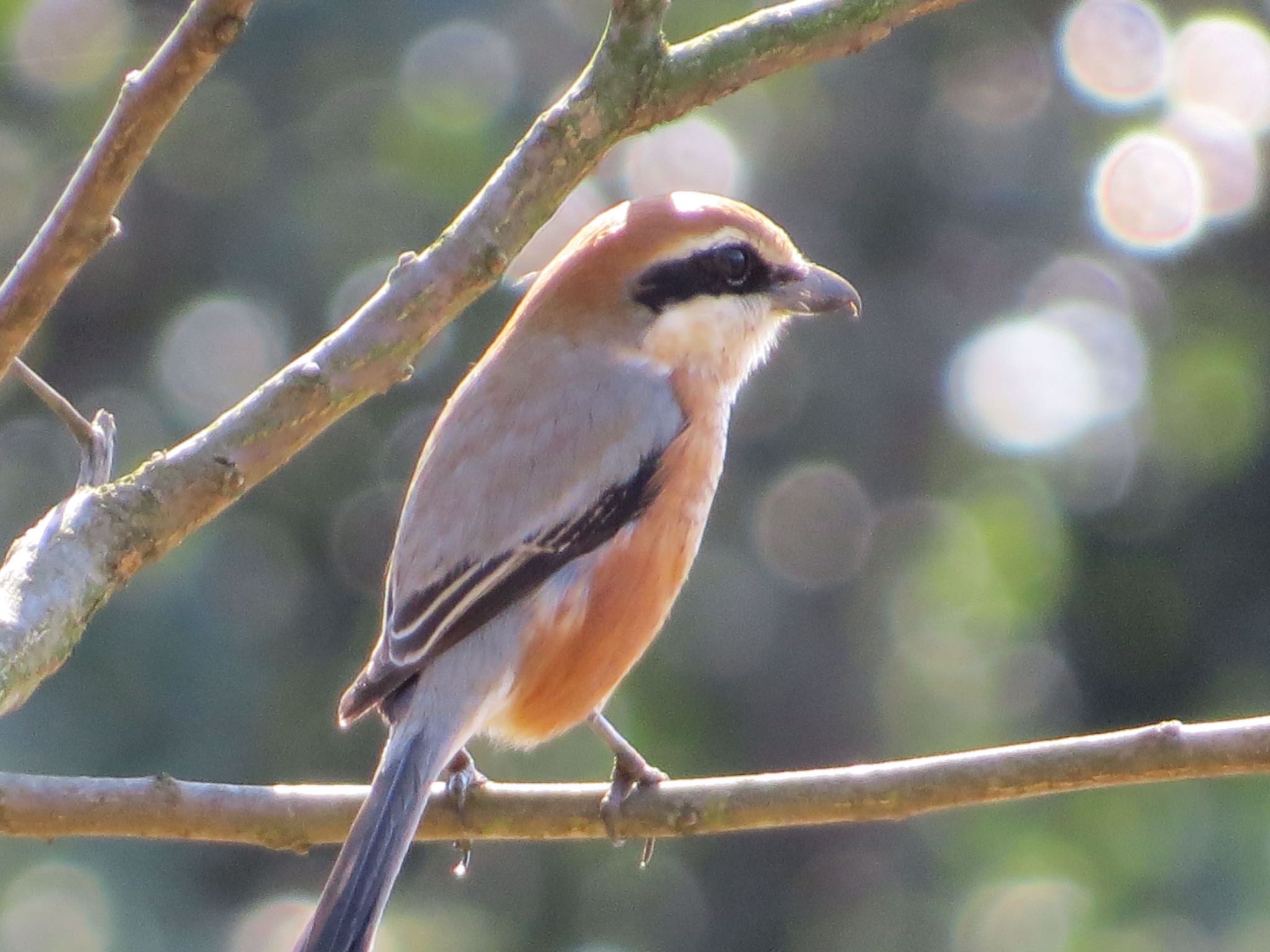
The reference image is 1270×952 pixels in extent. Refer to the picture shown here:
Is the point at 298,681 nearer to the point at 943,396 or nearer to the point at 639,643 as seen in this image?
the point at 639,643

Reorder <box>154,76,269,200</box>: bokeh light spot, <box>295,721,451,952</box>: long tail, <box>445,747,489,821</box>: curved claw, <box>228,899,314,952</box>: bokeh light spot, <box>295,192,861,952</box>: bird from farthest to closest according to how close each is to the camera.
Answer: <box>154,76,269,200</box>: bokeh light spot → <box>228,899,314,952</box>: bokeh light spot → <box>295,192,861,952</box>: bird → <box>445,747,489,821</box>: curved claw → <box>295,721,451,952</box>: long tail

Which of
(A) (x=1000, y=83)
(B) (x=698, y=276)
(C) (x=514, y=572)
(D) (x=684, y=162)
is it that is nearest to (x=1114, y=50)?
(A) (x=1000, y=83)

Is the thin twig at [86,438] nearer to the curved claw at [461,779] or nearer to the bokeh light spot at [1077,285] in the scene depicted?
the curved claw at [461,779]

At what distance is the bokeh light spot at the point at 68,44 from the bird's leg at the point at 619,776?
2.45m

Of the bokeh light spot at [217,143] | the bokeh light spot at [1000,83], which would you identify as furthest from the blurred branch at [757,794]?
the bokeh light spot at [1000,83]

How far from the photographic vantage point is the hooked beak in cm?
362

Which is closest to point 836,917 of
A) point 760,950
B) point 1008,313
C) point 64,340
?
point 760,950

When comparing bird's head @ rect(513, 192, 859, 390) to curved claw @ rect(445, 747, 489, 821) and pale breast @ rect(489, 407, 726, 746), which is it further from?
curved claw @ rect(445, 747, 489, 821)

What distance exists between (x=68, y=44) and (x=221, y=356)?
36.7 inches

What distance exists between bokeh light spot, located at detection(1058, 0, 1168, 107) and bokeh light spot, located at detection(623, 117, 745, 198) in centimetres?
106

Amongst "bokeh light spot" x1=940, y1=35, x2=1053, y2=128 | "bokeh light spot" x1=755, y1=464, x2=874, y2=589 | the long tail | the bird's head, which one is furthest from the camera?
"bokeh light spot" x1=940, y1=35, x2=1053, y2=128

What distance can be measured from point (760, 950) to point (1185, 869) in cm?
125

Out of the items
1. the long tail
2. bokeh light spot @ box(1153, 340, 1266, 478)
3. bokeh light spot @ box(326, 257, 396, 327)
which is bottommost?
bokeh light spot @ box(1153, 340, 1266, 478)

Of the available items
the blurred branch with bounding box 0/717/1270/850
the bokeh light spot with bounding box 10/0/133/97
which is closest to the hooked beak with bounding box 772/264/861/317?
the blurred branch with bounding box 0/717/1270/850
